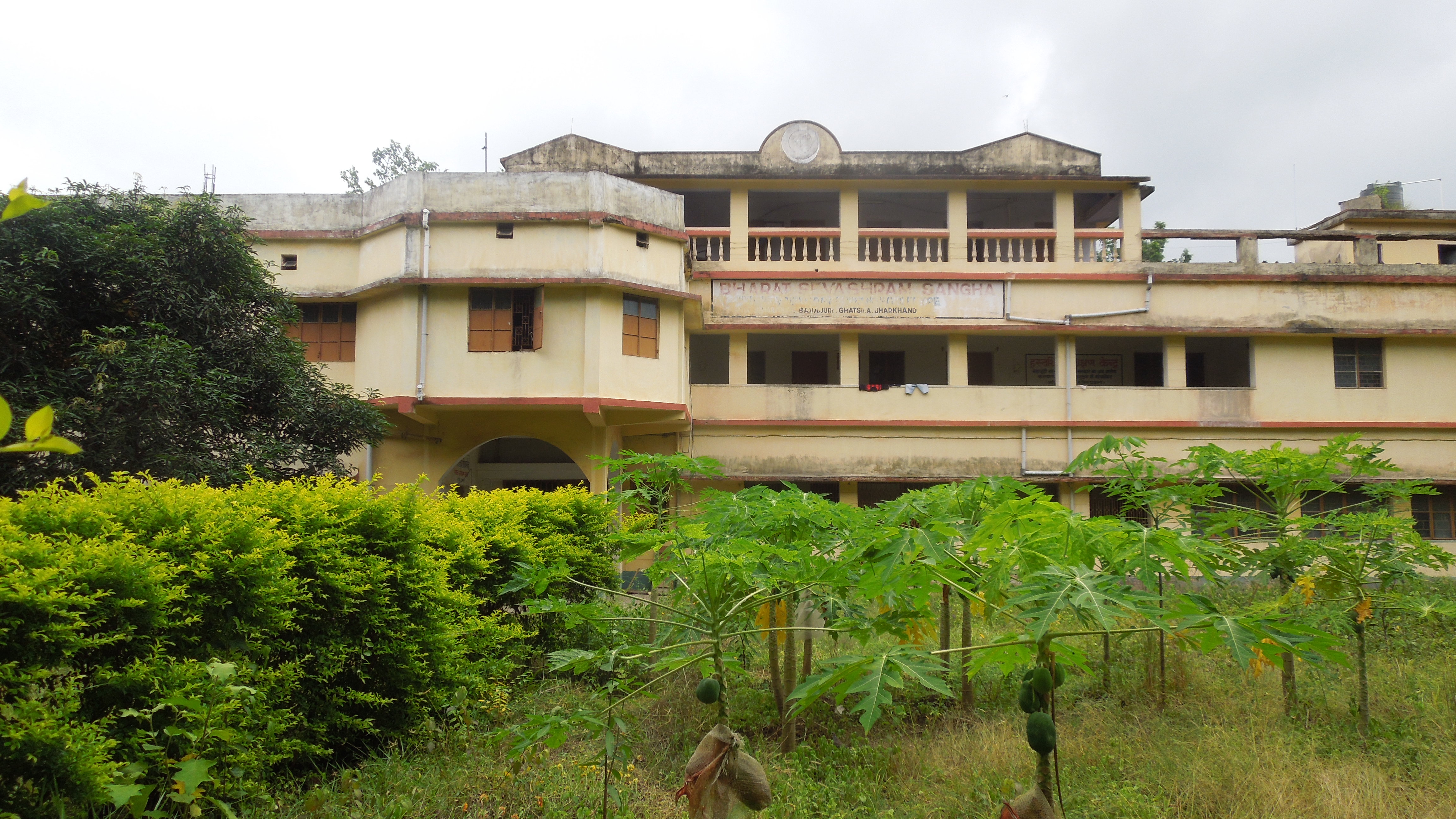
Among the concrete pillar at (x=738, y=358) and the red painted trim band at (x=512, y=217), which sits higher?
the red painted trim band at (x=512, y=217)

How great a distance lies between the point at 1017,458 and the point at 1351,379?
609cm

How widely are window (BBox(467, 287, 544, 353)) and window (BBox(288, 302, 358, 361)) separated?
8.17ft

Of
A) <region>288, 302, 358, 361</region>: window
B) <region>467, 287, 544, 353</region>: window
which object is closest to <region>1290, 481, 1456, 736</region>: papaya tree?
<region>467, 287, 544, 353</region>: window

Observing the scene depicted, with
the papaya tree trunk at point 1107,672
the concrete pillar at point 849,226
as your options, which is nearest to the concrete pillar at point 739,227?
the concrete pillar at point 849,226

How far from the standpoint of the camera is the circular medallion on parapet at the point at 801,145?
14.5m

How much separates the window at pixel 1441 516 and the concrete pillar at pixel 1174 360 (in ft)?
15.0

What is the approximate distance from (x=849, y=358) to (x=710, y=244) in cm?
317

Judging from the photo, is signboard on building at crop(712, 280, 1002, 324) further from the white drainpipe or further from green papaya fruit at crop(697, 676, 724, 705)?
green papaya fruit at crop(697, 676, 724, 705)

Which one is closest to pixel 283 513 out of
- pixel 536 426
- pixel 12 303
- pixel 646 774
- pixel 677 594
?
pixel 677 594

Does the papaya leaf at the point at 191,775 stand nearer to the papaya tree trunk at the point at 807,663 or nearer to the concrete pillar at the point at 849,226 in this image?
the papaya tree trunk at the point at 807,663

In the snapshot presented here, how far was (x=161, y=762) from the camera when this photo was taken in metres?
2.99

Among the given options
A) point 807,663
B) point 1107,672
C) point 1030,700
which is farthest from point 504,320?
point 1030,700

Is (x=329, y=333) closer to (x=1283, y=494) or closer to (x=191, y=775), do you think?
(x=191, y=775)

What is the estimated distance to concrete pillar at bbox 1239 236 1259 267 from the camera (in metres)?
14.4
